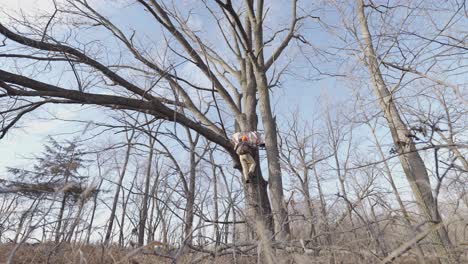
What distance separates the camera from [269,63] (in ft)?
20.3

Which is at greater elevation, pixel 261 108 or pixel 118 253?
pixel 261 108

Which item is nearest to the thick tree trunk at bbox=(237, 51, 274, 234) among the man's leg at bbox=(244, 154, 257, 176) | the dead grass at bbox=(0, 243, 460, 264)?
the man's leg at bbox=(244, 154, 257, 176)

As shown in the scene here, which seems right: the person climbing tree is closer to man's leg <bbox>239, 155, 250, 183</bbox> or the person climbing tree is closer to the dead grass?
man's leg <bbox>239, 155, 250, 183</bbox>

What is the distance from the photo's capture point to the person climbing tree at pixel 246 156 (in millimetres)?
4633

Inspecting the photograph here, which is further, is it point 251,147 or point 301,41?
point 301,41

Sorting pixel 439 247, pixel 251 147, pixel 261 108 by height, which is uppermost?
pixel 261 108

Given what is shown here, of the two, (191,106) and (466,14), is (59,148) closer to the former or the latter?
(191,106)

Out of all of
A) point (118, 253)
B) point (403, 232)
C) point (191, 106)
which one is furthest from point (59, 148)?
point (403, 232)

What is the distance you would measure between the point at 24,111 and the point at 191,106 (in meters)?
2.72

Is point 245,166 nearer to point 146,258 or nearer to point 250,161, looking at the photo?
point 250,161

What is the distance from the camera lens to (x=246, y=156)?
4793 millimetres

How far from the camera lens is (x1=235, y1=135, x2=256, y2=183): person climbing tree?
15.2 ft

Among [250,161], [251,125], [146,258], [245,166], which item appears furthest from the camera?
[251,125]

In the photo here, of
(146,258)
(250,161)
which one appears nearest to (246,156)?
(250,161)
